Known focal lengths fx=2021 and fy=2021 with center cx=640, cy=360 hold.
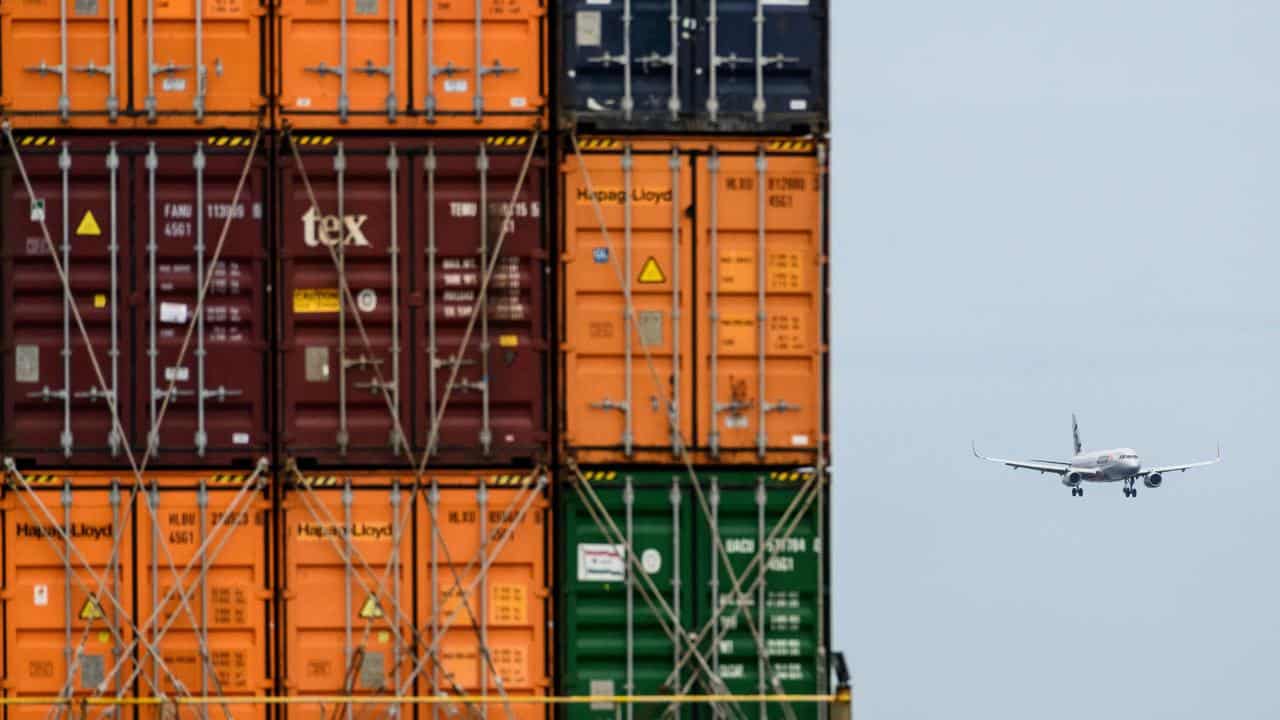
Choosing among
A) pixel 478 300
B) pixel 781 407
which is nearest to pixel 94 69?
pixel 478 300

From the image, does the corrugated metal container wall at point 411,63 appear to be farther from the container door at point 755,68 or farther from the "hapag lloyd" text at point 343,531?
the "hapag lloyd" text at point 343,531

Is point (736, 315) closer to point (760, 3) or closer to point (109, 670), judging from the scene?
point (760, 3)

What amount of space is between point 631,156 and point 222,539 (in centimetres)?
464

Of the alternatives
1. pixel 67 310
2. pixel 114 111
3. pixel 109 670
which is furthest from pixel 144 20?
pixel 109 670

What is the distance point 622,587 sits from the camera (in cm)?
1673

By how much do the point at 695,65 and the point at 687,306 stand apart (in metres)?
2.03

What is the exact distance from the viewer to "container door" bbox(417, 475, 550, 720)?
16.7m

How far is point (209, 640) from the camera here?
16734mm

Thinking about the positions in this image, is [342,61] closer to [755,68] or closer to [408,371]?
[408,371]

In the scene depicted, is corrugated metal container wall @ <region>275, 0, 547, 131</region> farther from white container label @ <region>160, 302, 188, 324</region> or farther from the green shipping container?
the green shipping container

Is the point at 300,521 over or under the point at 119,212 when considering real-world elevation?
under

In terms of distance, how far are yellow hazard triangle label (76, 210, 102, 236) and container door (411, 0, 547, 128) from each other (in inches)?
114

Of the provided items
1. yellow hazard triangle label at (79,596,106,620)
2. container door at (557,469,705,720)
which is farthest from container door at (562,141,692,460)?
yellow hazard triangle label at (79,596,106,620)

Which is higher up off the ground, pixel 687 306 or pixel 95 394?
pixel 687 306
